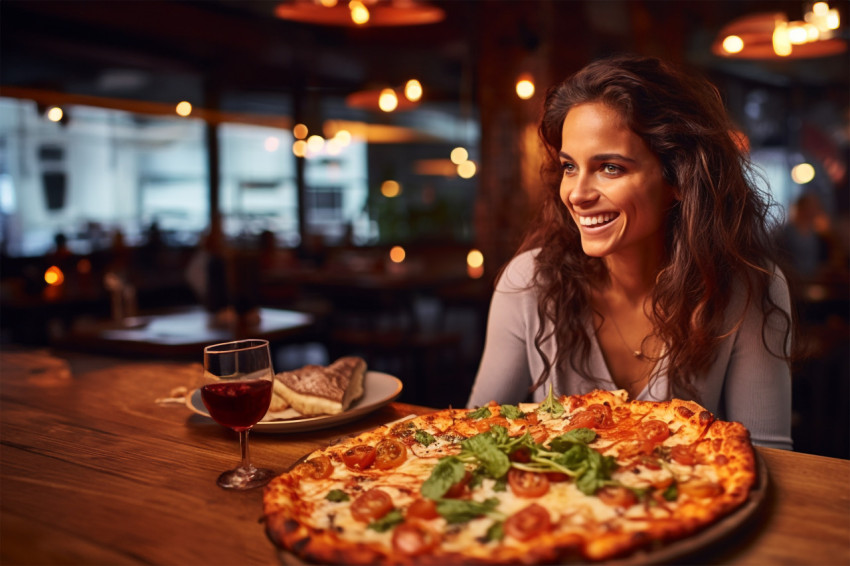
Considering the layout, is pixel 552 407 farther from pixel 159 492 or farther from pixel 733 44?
pixel 733 44

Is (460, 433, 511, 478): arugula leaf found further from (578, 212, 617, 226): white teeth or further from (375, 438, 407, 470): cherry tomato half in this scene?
(578, 212, 617, 226): white teeth

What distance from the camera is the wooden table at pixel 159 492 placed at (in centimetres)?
100

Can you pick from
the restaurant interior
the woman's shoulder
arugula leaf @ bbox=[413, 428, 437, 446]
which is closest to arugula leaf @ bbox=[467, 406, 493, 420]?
arugula leaf @ bbox=[413, 428, 437, 446]

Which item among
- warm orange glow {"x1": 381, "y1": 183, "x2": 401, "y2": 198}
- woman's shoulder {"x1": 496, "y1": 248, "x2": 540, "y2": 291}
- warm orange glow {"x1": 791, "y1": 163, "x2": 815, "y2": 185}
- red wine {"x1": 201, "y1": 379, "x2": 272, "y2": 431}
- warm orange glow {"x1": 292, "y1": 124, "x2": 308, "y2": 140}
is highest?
warm orange glow {"x1": 292, "y1": 124, "x2": 308, "y2": 140}

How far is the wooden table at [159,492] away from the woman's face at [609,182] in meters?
0.62

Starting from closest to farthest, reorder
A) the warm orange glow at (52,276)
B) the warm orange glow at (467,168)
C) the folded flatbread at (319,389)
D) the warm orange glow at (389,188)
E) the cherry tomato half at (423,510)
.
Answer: the cherry tomato half at (423,510) < the folded flatbread at (319,389) < the warm orange glow at (52,276) < the warm orange glow at (467,168) < the warm orange glow at (389,188)

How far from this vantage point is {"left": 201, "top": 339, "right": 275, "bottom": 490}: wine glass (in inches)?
49.0

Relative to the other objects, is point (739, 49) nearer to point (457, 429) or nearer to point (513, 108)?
point (513, 108)

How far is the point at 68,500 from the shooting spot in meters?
1.21

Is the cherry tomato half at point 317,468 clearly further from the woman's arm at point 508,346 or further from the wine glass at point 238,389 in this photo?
the woman's arm at point 508,346

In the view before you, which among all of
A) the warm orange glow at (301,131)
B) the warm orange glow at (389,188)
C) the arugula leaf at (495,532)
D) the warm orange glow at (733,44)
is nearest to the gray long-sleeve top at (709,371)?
the arugula leaf at (495,532)

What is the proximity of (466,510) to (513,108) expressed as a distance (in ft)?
20.1

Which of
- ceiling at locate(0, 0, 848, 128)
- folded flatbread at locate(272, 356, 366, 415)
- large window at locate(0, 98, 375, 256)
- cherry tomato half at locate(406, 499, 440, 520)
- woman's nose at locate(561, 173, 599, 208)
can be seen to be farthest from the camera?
large window at locate(0, 98, 375, 256)

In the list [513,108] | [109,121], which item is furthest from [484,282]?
[109,121]
